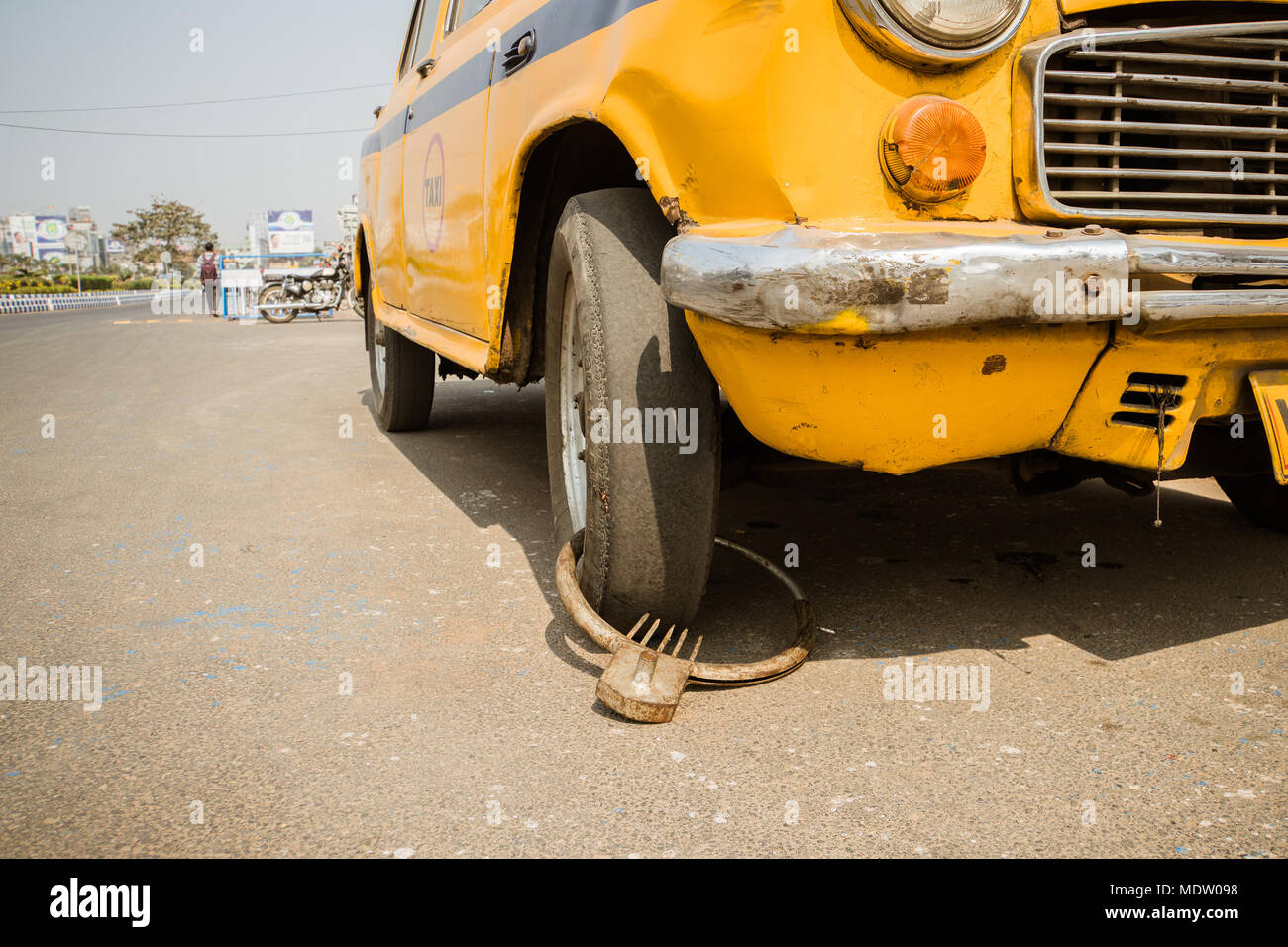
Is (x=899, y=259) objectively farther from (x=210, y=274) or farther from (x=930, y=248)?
(x=210, y=274)

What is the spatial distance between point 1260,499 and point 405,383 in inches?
150

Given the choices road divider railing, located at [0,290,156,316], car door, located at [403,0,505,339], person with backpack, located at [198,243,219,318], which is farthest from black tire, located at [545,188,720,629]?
road divider railing, located at [0,290,156,316]

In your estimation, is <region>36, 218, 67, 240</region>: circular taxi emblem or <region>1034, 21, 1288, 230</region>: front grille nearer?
<region>1034, 21, 1288, 230</region>: front grille

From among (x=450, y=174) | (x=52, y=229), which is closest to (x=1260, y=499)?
(x=450, y=174)

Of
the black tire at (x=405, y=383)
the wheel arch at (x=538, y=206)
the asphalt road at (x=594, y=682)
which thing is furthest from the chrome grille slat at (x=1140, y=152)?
the black tire at (x=405, y=383)

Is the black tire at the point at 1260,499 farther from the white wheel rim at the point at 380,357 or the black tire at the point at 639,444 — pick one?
the white wheel rim at the point at 380,357

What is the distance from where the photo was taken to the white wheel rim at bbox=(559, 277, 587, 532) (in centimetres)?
260

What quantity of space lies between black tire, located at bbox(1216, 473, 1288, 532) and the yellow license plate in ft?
4.53

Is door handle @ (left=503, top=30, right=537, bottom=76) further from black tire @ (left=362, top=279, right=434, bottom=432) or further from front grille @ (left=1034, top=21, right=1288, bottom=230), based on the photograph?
black tire @ (left=362, top=279, right=434, bottom=432)

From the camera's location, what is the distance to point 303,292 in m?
17.6

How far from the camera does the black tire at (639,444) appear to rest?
2143mm

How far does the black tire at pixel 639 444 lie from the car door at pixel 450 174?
28.7 inches

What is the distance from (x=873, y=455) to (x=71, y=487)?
3642 mm
